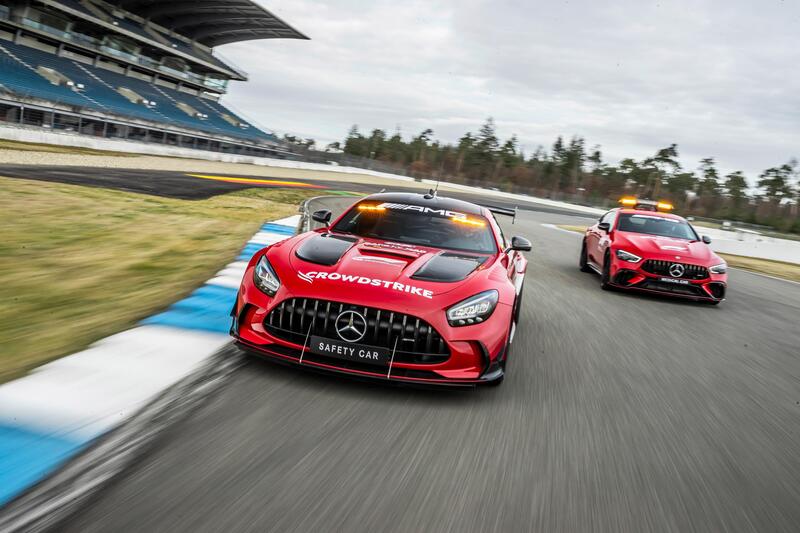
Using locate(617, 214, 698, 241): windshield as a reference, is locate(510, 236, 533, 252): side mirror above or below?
below

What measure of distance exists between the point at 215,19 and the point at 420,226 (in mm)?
58419

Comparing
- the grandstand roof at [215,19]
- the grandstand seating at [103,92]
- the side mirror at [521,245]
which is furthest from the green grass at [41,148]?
the grandstand roof at [215,19]

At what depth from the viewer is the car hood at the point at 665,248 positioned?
9281 millimetres

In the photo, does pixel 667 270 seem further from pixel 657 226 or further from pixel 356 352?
pixel 356 352

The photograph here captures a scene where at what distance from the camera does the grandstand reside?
36.2 metres

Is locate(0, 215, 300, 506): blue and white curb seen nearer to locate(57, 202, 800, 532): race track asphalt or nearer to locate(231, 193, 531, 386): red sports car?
locate(57, 202, 800, 532): race track asphalt

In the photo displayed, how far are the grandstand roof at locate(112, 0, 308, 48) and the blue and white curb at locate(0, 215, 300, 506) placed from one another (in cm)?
5449

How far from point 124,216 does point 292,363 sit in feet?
29.5

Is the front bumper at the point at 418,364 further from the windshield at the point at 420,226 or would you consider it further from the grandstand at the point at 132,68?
the grandstand at the point at 132,68

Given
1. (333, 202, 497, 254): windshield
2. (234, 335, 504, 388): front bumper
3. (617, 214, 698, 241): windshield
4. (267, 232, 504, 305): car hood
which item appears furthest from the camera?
(617, 214, 698, 241): windshield

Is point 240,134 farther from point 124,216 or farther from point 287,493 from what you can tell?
point 287,493

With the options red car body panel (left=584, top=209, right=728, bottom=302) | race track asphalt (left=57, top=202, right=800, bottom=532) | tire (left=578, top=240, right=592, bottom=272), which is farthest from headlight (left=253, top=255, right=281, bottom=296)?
tire (left=578, top=240, right=592, bottom=272)

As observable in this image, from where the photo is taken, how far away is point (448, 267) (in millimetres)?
4668

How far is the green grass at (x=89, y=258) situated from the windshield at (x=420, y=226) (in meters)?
1.92
